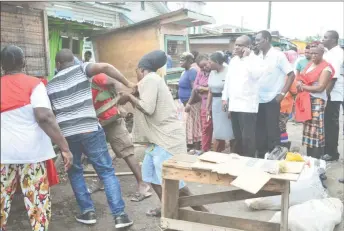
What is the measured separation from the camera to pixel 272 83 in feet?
17.8

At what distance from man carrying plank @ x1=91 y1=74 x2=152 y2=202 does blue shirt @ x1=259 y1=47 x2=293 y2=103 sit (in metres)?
2.02

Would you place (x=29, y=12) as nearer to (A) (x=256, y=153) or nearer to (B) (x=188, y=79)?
(B) (x=188, y=79)

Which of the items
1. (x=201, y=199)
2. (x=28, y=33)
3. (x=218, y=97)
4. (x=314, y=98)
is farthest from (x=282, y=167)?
(x=28, y=33)

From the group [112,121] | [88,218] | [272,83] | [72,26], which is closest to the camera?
[88,218]

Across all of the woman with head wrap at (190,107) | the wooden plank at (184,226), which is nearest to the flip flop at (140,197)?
the wooden plank at (184,226)

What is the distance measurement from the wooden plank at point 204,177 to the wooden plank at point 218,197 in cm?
44

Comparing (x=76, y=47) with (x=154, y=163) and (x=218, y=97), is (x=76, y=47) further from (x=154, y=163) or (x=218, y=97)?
(x=154, y=163)

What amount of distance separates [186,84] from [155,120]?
10.1ft

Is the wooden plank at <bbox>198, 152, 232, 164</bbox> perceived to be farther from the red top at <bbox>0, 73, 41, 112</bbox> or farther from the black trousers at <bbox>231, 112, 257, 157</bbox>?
the black trousers at <bbox>231, 112, 257, 157</bbox>

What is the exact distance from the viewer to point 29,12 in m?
5.17

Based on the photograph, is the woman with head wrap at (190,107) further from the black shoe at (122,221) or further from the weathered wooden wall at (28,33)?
the black shoe at (122,221)

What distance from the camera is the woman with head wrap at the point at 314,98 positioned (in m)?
5.26

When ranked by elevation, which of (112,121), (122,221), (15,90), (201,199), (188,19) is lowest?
(122,221)

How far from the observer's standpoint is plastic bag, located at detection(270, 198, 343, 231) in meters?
3.48
